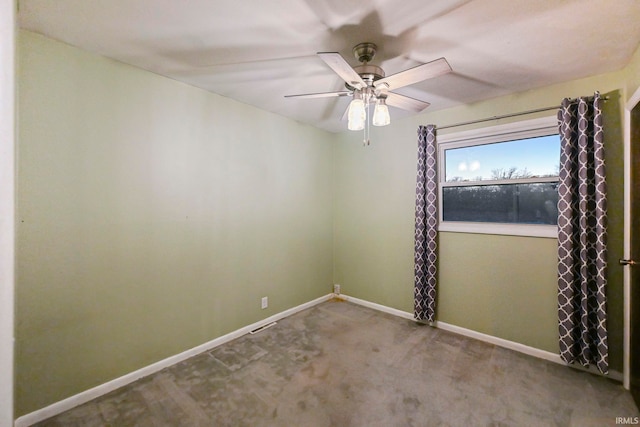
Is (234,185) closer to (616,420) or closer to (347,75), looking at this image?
(347,75)

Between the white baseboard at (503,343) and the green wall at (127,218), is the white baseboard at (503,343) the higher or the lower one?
the lower one

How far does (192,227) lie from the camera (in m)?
2.41

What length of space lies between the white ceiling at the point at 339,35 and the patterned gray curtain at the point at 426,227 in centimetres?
72

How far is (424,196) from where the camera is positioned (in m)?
2.90

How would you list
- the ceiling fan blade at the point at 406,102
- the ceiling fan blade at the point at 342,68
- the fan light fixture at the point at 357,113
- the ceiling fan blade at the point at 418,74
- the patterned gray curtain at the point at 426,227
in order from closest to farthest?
the ceiling fan blade at the point at 342,68 < the ceiling fan blade at the point at 418,74 < the fan light fixture at the point at 357,113 < the ceiling fan blade at the point at 406,102 < the patterned gray curtain at the point at 426,227

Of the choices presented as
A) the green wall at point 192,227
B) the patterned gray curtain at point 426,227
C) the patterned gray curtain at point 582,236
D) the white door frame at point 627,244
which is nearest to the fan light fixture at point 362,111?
the patterned gray curtain at point 426,227

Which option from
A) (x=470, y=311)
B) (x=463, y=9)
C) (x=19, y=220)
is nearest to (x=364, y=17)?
(x=463, y=9)

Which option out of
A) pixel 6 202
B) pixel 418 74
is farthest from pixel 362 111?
pixel 6 202

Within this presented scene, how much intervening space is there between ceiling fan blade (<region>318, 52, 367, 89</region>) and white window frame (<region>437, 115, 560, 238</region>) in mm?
1667

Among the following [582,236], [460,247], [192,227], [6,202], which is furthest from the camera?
[460,247]

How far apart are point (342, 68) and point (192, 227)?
1.83 m

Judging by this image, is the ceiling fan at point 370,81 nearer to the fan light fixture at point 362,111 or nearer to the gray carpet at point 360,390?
the fan light fixture at point 362,111

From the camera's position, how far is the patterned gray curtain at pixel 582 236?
2.02 metres

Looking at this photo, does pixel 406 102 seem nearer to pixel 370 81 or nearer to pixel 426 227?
pixel 370 81
